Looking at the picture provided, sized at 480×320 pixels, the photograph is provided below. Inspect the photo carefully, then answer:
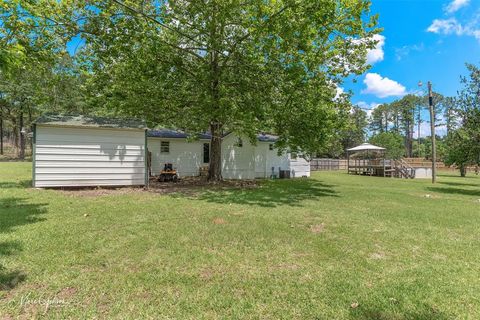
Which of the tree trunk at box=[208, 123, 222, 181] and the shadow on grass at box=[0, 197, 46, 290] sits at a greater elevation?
the tree trunk at box=[208, 123, 222, 181]

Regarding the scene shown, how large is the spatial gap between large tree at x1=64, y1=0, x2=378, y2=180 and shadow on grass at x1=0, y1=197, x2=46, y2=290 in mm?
5615

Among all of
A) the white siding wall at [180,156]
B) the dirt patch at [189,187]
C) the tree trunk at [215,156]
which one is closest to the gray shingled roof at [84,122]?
the dirt patch at [189,187]

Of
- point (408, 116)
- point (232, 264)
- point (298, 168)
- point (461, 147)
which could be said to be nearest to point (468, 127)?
point (461, 147)

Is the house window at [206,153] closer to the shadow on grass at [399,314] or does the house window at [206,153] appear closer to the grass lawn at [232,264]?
the grass lawn at [232,264]

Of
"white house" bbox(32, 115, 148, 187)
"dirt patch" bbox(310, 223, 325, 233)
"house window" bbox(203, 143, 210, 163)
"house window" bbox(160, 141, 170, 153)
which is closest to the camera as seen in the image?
"dirt patch" bbox(310, 223, 325, 233)

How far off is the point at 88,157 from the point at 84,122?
4.22 feet

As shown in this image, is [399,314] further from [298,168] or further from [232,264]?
[298,168]

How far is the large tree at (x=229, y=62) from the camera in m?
9.09

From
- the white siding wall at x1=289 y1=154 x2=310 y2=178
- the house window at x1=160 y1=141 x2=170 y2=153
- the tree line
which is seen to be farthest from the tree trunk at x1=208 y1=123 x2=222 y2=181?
the white siding wall at x1=289 y1=154 x2=310 y2=178

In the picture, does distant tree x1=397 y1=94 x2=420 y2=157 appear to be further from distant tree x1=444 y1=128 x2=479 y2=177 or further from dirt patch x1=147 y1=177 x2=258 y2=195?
dirt patch x1=147 y1=177 x2=258 y2=195

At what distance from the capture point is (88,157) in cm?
1037

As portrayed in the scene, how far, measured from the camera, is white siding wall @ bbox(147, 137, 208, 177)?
16.7 metres

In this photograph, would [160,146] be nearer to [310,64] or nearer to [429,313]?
[310,64]

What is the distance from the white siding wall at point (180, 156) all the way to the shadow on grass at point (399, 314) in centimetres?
1490
